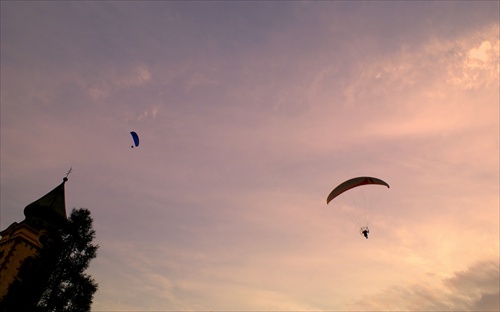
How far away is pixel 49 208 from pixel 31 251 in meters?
4.89

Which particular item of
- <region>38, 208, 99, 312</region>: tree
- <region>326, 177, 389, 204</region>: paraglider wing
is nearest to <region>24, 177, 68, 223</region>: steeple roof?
<region>38, 208, 99, 312</region>: tree

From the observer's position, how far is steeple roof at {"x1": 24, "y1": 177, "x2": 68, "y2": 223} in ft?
124

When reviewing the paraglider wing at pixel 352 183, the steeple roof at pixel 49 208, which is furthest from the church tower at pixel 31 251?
the paraglider wing at pixel 352 183

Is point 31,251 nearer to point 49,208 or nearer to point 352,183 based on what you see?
point 49,208

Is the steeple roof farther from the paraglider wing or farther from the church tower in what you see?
the paraglider wing

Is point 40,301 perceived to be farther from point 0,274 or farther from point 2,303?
point 0,274

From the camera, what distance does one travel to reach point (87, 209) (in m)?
34.1

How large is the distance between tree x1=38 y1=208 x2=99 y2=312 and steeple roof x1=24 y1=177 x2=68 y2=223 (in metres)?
6.71

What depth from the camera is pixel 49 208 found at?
38.4 m

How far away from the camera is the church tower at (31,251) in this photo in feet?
92.2

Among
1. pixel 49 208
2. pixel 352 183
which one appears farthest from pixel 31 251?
pixel 352 183

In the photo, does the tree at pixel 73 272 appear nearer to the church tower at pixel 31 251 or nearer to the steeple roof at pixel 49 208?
the church tower at pixel 31 251

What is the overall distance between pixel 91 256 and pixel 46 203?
1054 cm

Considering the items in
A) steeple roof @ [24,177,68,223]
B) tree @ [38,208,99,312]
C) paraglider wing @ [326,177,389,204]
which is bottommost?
tree @ [38,208,99,312]
